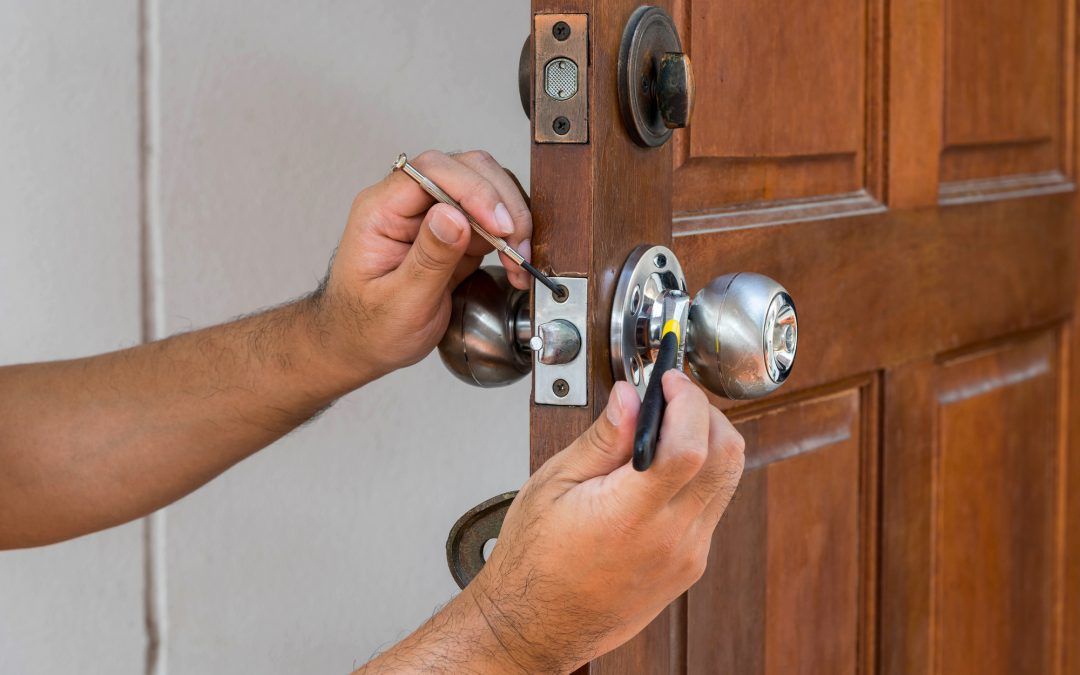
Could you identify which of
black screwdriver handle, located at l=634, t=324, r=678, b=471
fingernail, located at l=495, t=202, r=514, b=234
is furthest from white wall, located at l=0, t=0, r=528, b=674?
black screwdriver handle, located at l=634, t=324, r=678, b=471

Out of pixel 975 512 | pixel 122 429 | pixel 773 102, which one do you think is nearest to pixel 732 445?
pixel 773 102

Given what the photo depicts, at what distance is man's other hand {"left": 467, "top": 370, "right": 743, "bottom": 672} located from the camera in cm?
56

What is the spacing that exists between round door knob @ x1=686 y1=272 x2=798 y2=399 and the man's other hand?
0.06 metres

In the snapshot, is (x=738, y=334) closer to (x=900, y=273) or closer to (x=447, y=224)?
(x=447, y=224)

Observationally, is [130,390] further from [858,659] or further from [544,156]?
[858,659]

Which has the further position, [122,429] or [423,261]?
[122,429]

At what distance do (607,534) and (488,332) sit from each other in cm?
22

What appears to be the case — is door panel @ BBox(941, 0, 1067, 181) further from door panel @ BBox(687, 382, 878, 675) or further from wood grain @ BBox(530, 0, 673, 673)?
wood grain @ BBox(530, 0, 673, 673)

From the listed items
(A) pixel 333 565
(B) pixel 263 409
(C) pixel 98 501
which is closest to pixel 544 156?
(B) pixel 263 409

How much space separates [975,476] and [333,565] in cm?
69

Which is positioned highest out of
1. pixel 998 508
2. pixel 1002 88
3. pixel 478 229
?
pixel 1002 88

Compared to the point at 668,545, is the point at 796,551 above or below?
below

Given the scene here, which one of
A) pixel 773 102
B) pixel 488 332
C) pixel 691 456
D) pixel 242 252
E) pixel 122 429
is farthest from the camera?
pixel 242 252

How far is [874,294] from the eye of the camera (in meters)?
1.01
